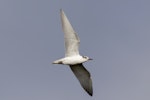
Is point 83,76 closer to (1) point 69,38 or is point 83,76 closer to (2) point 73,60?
(2) point 73,60

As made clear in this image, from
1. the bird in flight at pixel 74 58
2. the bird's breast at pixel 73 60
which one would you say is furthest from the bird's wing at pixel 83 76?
the bird's breast at pixel 73 60

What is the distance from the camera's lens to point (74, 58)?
74438 millimetres

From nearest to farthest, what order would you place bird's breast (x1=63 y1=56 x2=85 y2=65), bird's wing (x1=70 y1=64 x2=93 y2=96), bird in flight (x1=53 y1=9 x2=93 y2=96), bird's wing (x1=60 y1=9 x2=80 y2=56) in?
bird's wing (x1=60 y1=9 x2=80 y2=56) < bird in flight (x1=53 y1=9 x2=93 y2=96) < bird's breast (x1=63 y1=56 x2=85 y2=65) < bird's wing (x1=70 y1=64 x2=93 y2=96)

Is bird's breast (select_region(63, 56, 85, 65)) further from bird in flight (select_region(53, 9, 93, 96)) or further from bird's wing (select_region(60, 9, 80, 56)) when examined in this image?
bird's wing (select_region(60, 9, 80, 56))

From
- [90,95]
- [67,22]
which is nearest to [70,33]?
[67,22]

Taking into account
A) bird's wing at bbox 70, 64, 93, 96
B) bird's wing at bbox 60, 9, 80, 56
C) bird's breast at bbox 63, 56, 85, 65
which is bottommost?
bird's wing at bbox 70, 64, 93, 96

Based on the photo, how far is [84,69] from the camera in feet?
249

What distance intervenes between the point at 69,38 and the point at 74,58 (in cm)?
188

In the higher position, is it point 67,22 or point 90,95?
point 67,22

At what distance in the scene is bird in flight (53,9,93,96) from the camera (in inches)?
2911

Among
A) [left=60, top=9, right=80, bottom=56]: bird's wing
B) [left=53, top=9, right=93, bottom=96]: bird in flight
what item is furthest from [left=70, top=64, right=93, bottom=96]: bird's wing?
[left=60, top=9, right=80, bottom=56]: bird's wing

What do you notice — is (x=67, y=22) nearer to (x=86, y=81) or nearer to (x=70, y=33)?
(x=70, y=33)

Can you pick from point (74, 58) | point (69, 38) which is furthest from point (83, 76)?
point (69, 38)

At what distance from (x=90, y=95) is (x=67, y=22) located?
740cm
